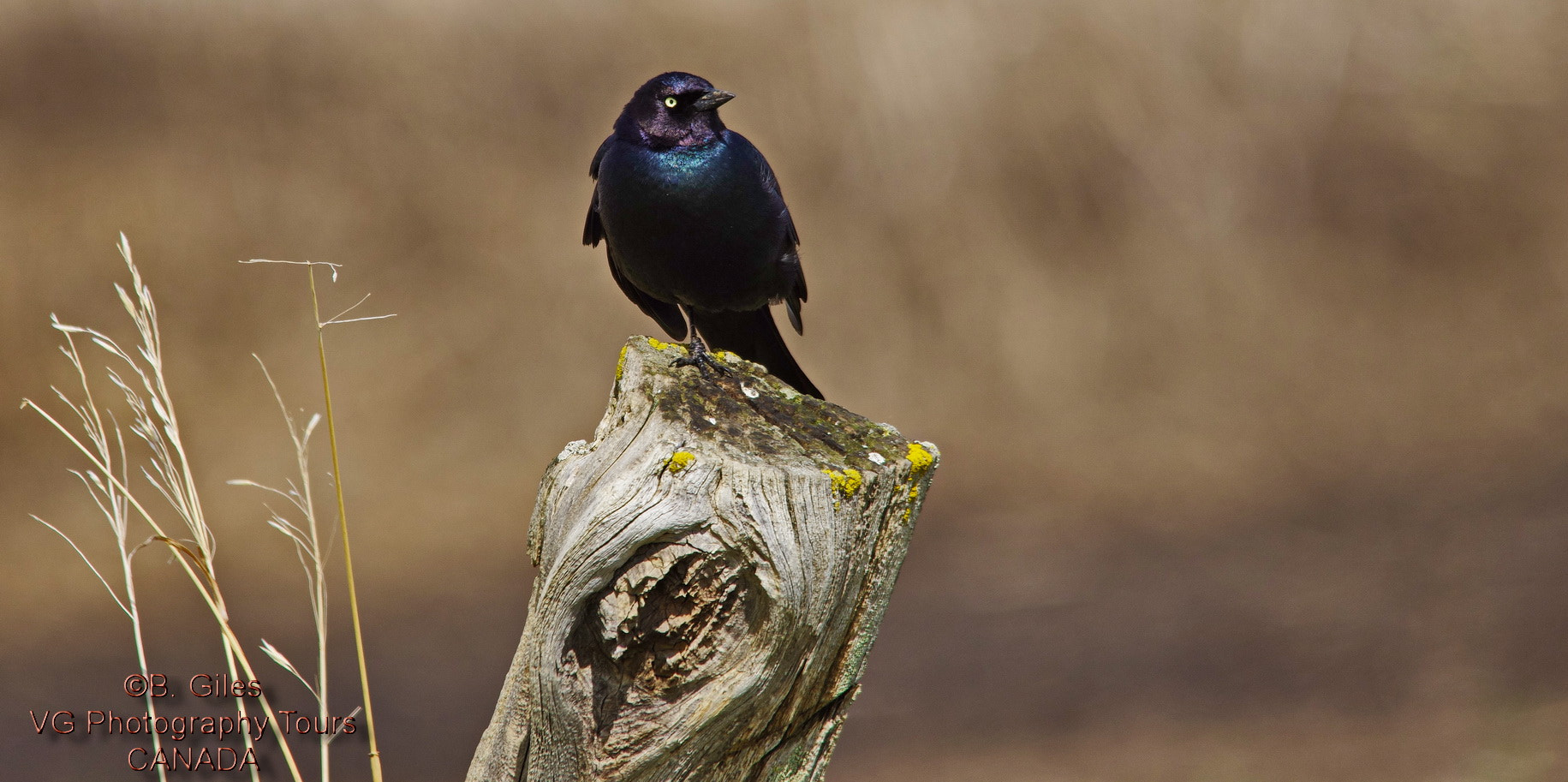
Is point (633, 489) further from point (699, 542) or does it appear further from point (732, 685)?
point (732, 685)

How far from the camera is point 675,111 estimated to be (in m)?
3.23

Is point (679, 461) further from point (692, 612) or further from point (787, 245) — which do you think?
point (787, 245)

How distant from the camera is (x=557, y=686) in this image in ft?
5.80

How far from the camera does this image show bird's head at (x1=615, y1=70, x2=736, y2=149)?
323cm

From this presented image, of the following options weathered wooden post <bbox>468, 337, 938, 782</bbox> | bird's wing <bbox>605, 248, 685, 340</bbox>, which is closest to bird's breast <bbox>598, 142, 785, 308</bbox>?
bird's wing <bbox>605, 248, 685, 340</bbox>

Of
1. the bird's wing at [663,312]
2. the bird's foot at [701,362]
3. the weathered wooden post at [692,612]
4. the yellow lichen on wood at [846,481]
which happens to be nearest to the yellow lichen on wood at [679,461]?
the weathered wooden post at [692,612]

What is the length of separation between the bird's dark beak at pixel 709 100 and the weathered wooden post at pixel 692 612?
1.56 metres

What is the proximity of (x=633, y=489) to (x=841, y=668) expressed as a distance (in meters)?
0.47

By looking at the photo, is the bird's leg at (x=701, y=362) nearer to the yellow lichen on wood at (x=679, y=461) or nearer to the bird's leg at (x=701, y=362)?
the bird's leg at (x=701, y=362)

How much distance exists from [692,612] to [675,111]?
1840 mm

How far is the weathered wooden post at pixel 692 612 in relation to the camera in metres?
1.76

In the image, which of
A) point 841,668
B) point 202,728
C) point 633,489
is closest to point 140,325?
point 633,489

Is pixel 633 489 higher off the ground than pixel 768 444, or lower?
lower

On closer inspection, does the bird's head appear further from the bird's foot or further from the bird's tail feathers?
the bird's foot
